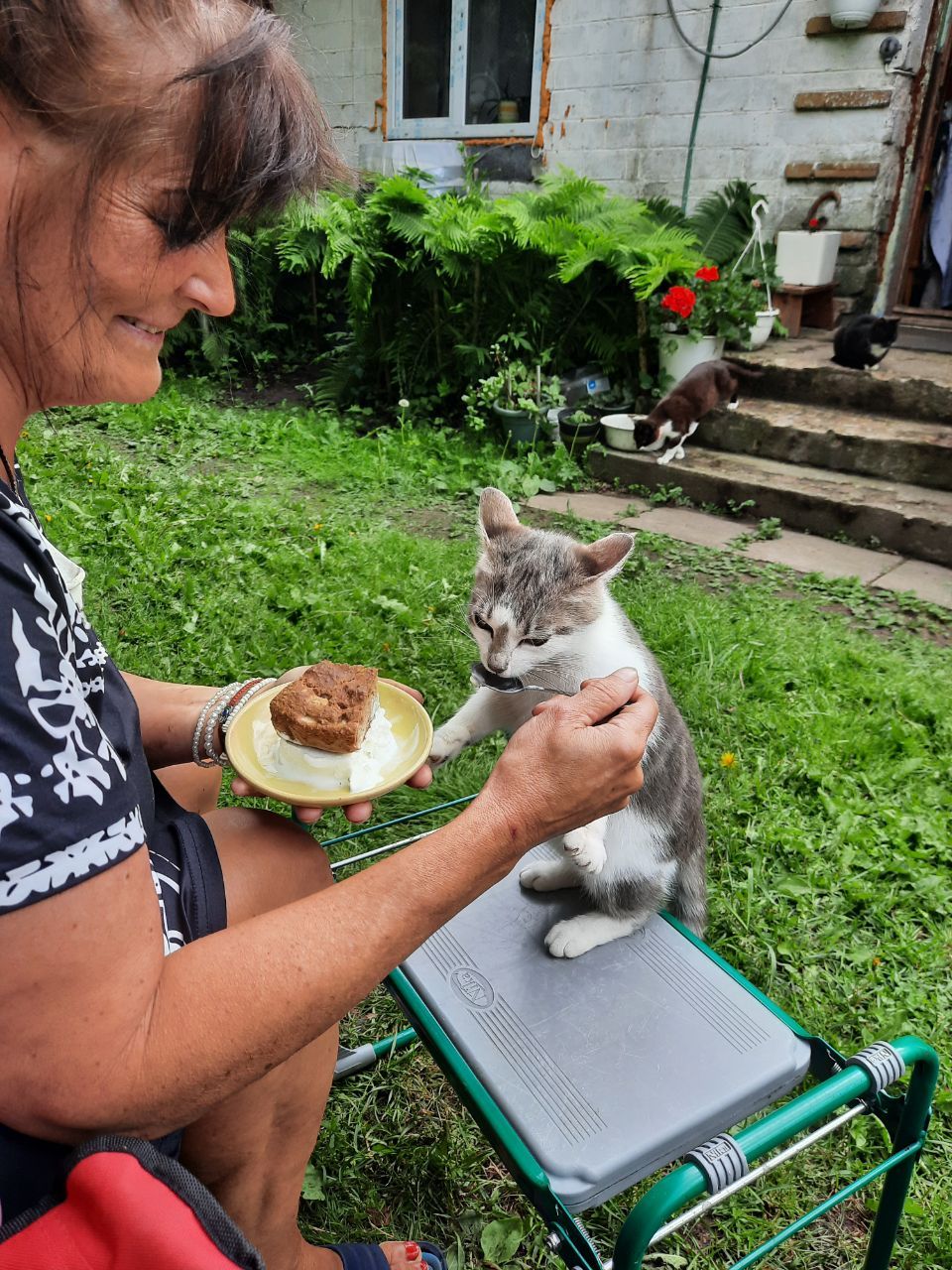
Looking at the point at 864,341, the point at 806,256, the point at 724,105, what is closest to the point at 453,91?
the point at 724,105

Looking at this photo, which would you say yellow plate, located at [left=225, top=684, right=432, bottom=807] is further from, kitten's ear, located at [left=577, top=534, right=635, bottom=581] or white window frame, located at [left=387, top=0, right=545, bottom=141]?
white window frame, located at [left=387, top=0, right=545, bottom=141]

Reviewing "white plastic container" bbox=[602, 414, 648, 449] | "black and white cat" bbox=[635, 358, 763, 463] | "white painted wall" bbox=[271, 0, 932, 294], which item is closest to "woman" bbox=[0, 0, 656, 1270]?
"black and white cat" bbox=[635, 358, 763, 463]

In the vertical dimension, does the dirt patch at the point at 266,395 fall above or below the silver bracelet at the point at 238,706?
below

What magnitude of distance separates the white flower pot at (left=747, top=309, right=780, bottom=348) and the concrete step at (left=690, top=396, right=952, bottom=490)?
1.61ft

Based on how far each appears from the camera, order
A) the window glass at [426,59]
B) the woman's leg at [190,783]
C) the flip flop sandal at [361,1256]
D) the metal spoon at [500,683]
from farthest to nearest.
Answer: the window glass at [426,59], the metal spoon at [500,683], the woman's leg at [190,783], the flip flop sandal at [361,1256]

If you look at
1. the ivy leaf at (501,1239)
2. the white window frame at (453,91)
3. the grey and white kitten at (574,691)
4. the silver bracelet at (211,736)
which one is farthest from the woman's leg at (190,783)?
the white window frame at (453,91)

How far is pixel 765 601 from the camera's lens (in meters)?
4.36

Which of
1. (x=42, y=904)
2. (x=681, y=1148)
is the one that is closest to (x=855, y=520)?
(x=681, y=1148)

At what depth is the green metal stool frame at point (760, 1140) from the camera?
1.23 metres

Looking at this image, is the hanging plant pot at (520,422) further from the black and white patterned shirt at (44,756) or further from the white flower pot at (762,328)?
the black and white patterned shirt at (44,756)

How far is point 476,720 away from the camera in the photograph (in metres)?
2.29

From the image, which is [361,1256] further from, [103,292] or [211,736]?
[103,292]

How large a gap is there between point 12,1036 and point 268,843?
65 cm

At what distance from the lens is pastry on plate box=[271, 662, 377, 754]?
4.99 ft
